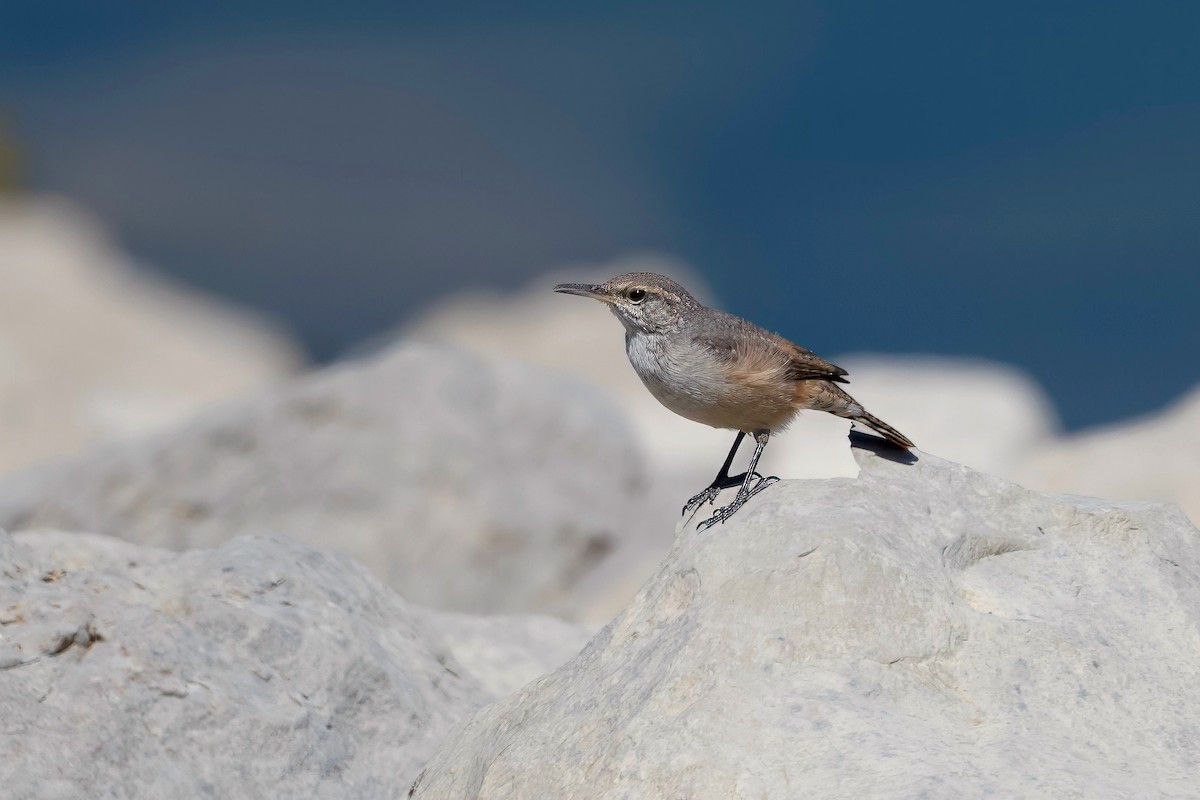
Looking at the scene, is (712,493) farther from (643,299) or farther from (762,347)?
(643,299)

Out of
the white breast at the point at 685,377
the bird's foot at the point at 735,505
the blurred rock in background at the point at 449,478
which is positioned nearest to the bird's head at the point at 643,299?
the white breast at the point at 685,377

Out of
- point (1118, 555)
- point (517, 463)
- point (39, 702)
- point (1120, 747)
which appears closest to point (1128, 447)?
point (517, 463)

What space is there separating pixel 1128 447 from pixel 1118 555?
18.3ft

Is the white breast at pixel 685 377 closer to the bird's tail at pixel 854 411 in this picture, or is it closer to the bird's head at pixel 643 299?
the bird's head at pixel 643 299

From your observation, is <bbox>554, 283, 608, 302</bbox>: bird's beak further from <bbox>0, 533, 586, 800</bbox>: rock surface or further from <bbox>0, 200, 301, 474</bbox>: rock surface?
<bbox>0, 200, 301, 474</bbox>: rock surface

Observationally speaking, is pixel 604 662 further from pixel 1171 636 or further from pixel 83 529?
pixel 83 529

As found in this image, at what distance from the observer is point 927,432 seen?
14727 millimetres

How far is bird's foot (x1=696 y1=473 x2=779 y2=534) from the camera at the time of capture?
198 inches

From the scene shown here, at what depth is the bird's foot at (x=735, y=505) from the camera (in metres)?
5.03

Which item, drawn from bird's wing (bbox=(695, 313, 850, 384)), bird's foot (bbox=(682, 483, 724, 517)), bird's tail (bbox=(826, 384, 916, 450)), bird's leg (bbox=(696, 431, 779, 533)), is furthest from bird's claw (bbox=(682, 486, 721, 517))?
bird's tail (bbox=(826, 384, 916, 450))

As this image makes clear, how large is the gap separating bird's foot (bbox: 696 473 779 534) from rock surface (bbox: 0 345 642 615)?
201 inches

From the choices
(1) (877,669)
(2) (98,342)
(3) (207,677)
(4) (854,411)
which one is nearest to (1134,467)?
(4) (854,411)

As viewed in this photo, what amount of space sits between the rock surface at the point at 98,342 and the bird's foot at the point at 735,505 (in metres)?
13.2

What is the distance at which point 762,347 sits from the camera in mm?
5855
